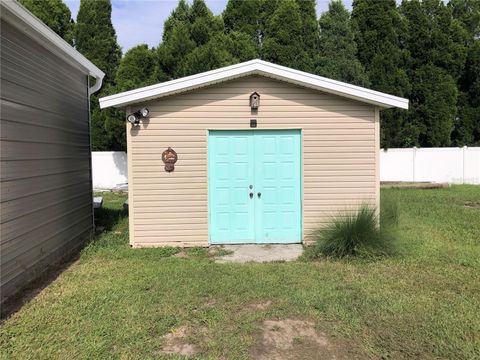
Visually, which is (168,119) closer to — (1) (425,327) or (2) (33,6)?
(1) (425,327)

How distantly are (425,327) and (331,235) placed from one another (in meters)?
2.73

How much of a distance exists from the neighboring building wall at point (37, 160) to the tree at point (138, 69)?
771 centimetres

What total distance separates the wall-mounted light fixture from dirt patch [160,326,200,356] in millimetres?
4231

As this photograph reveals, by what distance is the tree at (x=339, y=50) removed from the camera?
17516mm

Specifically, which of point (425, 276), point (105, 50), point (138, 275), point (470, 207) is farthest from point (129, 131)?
point (105, 50)

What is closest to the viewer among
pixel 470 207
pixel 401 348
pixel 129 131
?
pixel 401 348

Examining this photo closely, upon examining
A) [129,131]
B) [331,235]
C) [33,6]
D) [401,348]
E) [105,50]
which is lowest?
[401,348]

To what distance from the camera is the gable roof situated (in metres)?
7.13

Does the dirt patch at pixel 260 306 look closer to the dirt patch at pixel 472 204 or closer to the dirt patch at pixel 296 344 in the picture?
the dirt patch at pixel 296 344

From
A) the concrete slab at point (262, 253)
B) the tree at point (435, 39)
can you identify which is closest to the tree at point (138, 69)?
the concrete slab at point (262, 253)

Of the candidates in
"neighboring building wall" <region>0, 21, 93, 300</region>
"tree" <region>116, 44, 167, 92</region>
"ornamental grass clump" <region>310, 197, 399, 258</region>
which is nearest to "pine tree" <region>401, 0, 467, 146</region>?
"tree" <region>116, 44, 167, 92</region>

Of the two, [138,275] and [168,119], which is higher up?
[168,119]

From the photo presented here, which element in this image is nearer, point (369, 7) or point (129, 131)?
point (129, 131)

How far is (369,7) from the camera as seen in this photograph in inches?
766
